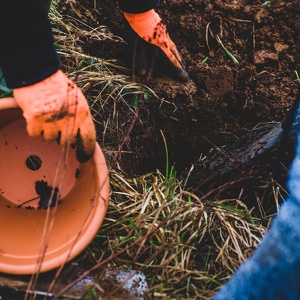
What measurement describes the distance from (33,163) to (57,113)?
43 cm

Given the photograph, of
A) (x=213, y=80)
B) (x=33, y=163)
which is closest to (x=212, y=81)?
(x=213, y=80)

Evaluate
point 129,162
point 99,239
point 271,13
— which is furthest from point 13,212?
point 271,13

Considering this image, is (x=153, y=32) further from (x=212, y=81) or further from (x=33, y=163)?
(x=33, y=163)

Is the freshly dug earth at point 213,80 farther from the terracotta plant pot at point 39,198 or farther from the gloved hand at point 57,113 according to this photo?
the gloved hand at point 57,113

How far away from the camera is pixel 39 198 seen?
61.1 inches

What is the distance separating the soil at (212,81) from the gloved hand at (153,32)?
0.06 metres

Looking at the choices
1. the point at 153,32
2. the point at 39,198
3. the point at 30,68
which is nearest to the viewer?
the point at 30,68

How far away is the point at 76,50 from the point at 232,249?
1.09m

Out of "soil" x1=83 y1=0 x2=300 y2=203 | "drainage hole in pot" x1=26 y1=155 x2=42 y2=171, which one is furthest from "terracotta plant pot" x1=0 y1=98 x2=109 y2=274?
"soil" x1=83 y1=0 x2=300 y2=203

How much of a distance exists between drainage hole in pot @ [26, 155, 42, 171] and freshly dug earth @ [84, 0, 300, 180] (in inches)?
11.0

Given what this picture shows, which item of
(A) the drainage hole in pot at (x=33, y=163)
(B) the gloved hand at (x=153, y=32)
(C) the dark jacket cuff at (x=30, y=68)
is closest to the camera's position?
(C) the dark jacket cuff at (x=30, y=68)

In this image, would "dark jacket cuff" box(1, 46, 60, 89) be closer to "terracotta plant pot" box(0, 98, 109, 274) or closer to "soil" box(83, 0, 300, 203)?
"terracotta plant pot" box(0, 98, 109, 274)

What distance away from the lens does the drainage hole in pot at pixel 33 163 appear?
1.57 m

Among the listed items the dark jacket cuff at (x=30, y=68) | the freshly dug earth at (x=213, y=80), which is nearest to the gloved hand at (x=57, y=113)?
the dark jacket cuff at (x=30, y=68)
